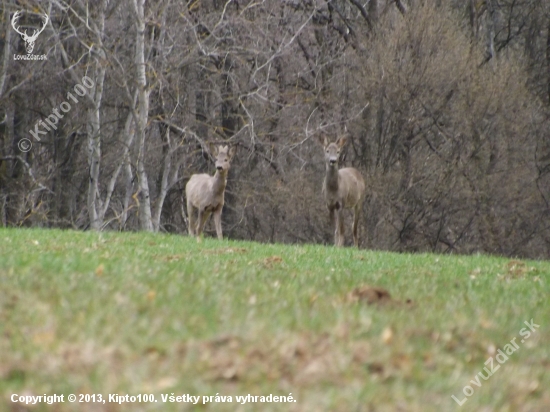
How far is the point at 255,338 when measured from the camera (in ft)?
20.5

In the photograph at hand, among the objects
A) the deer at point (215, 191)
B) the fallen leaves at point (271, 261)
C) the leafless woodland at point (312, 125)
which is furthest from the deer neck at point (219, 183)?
the fallen leaves at point (271, 261)

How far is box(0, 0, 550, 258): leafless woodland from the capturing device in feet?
92.2

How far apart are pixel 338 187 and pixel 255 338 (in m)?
16.3

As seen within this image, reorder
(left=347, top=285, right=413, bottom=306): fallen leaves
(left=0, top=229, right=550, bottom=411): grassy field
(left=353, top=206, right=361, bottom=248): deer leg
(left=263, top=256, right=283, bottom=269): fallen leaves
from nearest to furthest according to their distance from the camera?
1. (left=0, top=229, right=550, bottom=411): grassy field
2. (left=347, top=285, right=413, bottom=306): fallen leaves
3. (left=263, top=256, right=283, bottom=269): fallen leaves
4. (left=353, top=206, right=361, bottom=248): deer leg

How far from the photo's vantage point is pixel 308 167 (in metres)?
31.9

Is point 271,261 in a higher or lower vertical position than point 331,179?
lower

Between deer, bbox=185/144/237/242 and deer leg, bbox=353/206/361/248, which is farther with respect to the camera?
deer leg, bbox=353/206/361/248

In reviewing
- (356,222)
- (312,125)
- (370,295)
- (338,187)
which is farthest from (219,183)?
(370,295)

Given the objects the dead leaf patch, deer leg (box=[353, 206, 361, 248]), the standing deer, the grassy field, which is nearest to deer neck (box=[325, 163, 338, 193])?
the standing deer

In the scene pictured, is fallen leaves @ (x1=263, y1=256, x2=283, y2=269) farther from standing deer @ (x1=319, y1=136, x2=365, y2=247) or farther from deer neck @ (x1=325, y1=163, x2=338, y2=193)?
deer neck @ (x1=325, y1=163, x2=338, y2=193)

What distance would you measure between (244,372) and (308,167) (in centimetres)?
2644

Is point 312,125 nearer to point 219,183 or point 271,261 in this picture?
point 219,183

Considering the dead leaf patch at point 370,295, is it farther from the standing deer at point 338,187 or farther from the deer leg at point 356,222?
the deer leg at point 356,222

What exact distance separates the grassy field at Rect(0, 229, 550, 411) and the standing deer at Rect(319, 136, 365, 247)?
11.7 m
